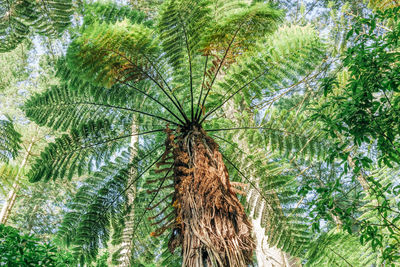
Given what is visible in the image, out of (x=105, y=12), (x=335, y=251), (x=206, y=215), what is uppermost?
(x=105, y=12)

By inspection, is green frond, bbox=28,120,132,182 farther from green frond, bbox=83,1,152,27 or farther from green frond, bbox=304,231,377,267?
green frond, bbox=304,231,377,267

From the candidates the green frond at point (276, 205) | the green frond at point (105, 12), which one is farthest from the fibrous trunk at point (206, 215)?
the green frond at point (105, 12)

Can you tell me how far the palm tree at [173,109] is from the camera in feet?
6.68

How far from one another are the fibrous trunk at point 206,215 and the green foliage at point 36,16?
7.31 ft

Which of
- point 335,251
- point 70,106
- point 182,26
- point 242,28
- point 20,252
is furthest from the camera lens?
point 70,106

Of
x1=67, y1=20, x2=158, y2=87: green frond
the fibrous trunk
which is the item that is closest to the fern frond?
x1=67, y1=20, x2=158, y2=87: green frond

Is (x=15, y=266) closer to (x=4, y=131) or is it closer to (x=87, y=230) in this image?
(x=87, y=230)

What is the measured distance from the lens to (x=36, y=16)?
133 inches

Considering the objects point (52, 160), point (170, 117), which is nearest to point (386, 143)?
point (170, 117)

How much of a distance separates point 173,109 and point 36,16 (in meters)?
1.87

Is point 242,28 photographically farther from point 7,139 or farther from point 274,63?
point 7,139

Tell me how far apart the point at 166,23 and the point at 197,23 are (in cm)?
31

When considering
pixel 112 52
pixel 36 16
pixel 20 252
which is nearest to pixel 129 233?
pixel 20 252

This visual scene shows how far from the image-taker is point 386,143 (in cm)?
201
